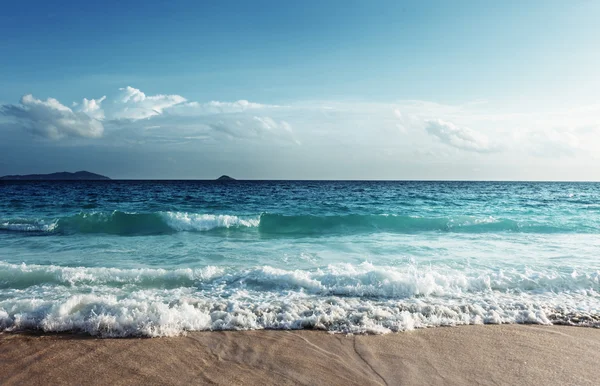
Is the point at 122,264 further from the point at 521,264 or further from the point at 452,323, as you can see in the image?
the point at 521,264

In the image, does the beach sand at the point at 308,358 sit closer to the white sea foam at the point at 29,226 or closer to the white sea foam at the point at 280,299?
the white sea foam at the point at 280,299

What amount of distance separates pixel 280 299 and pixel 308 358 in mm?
1927

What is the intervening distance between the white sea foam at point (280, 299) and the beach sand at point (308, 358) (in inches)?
10.7

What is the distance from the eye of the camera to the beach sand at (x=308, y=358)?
12.0 ft

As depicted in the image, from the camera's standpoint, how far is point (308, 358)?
4047mm

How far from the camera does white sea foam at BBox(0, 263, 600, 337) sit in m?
4.82

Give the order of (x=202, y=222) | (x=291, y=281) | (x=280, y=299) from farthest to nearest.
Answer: (x=202, y=222)
(x=291, y=281)
(x=280, y=299)

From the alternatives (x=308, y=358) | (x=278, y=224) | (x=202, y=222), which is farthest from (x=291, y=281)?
(x=278, y=224)

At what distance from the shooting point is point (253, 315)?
5086 millimetres

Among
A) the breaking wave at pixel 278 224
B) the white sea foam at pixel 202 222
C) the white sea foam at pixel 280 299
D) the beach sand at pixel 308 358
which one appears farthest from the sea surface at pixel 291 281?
the white sea foam at pixel 202 222

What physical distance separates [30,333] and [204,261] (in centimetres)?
457

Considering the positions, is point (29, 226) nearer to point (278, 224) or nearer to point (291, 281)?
point (278, 224)

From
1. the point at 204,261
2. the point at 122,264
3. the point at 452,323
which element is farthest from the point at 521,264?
the point at 122,264

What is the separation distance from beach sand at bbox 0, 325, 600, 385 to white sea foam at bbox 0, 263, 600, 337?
0.27 meters
